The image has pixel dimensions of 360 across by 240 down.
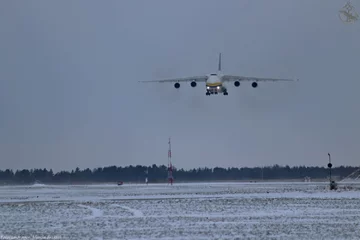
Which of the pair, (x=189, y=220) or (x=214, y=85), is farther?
(x=214, y=85)

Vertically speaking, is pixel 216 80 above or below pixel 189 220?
above

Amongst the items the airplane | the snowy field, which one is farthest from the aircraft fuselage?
the snowy field

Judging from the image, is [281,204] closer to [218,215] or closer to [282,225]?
[218,215]

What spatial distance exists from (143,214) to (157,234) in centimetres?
785

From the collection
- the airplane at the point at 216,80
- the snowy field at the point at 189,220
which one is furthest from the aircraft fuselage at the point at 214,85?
the snowy field at the point at 189,220

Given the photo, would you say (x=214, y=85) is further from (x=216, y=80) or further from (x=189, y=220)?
(x=189, y=220)

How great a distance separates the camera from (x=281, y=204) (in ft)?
114

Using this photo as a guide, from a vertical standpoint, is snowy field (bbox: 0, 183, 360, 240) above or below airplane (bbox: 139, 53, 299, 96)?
below

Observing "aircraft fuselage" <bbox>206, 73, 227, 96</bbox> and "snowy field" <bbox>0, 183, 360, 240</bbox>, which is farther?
"aircraft fuselage" <bbox>206, 73, 227, 96</bbox>

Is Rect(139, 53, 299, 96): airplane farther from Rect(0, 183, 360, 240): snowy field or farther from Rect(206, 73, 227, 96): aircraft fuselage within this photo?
Rect(0, 183, 360, 240): snowy field

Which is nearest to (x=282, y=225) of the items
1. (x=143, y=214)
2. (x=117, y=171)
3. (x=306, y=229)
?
(x=306, y=229)

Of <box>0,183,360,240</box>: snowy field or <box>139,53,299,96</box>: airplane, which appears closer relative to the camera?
<box>0,183,360,240</box>: snowy field

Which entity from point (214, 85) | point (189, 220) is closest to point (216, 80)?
point (214, 85)

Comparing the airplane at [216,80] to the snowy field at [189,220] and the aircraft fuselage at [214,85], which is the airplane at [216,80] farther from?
the snowy field at [189,220]
